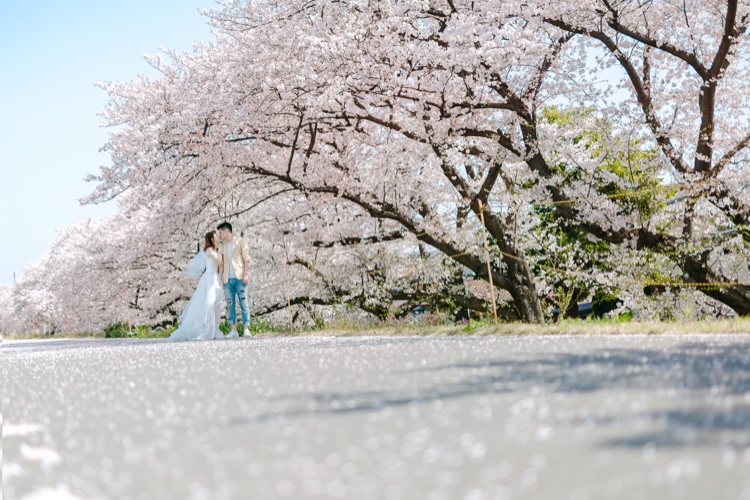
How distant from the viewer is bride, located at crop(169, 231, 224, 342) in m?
14.5

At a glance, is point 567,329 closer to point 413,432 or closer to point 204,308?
point 413,432

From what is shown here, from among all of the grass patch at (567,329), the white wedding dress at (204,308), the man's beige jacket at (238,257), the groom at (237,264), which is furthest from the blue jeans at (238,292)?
the grass patch at (567,329)

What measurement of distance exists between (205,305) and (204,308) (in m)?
0.06

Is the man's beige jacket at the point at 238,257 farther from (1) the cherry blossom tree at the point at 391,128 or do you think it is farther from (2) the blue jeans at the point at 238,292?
(1) the cherry blossom tree at the point at 391,128

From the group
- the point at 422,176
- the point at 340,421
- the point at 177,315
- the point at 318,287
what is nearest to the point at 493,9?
the point at 422,176

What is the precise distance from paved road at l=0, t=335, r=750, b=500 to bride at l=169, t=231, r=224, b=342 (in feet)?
30.4

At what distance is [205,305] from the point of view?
14.6 metres

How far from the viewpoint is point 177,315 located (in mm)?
26656

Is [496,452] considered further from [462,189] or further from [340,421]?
[462,189]

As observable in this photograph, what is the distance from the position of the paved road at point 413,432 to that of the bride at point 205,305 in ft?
30.4

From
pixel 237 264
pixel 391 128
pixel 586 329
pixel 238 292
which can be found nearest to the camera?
pixel 586 329

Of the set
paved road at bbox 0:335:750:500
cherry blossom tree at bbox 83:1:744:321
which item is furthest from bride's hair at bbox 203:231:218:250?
paved road at bbox 0:335:750:500

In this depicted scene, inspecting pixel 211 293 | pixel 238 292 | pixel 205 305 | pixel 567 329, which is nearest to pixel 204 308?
pixel 205 305

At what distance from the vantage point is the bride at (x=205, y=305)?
1452 centimetres
